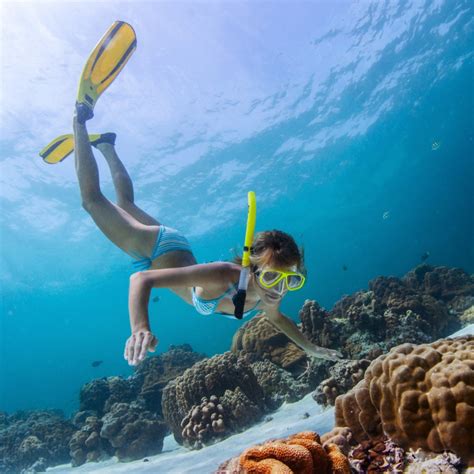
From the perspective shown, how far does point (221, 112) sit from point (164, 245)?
24345mm

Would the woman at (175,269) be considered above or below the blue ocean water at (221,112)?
below

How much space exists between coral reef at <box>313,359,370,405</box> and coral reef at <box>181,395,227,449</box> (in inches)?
Answer: 84.0

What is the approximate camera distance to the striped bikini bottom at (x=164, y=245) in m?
4.90

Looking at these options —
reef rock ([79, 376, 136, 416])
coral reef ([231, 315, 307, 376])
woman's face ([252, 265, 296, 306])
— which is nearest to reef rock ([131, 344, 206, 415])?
reef rock ([79, 376, 136, 416])

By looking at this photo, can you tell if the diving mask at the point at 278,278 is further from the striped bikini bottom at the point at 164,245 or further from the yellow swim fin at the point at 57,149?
the yellow swim fin at the point at 57,149

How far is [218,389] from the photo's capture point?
26.1 ft

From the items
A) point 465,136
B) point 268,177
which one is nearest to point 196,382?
point 268,177

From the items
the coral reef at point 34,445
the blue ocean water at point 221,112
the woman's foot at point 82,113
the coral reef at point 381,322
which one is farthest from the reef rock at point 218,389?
the woman's foot at point 82,113

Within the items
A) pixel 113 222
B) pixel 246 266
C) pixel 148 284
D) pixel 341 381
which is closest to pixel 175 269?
pixel 148 284

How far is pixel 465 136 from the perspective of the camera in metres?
67.1

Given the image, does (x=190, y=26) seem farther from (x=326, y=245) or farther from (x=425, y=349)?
(x=326, y=245)

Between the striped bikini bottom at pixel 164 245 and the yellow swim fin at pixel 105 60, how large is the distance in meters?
3.17

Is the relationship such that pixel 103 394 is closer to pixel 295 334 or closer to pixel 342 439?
pixel 295 334

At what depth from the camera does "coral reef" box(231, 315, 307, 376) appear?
902 centimetres
